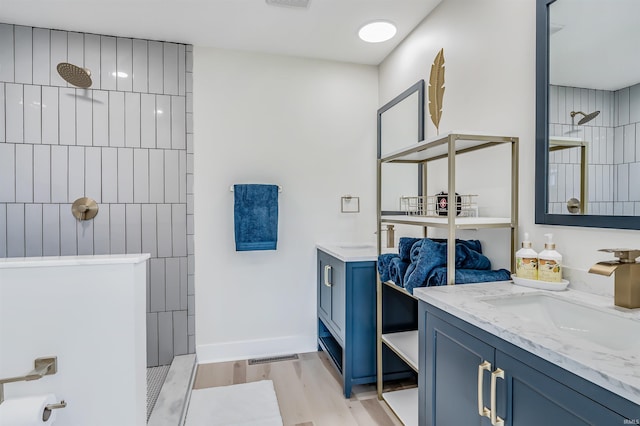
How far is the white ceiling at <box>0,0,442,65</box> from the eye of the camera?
78.5 inches

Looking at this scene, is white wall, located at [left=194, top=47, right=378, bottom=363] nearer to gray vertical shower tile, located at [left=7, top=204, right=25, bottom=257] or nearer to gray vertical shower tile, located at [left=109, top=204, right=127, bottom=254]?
gray vertical shower tile, located at [left=109, top=204, right=127, bottom=254]

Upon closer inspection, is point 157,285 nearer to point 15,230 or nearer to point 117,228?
point 117,228

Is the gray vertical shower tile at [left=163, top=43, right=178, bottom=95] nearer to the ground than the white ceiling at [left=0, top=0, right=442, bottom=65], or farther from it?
nearer to the ground

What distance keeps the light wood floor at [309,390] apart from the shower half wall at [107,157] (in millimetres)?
404

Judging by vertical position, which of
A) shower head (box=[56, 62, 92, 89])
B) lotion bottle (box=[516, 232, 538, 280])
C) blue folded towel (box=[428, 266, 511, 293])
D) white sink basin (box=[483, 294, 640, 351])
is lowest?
white sink basin (box=[483, 294, 640, 351])

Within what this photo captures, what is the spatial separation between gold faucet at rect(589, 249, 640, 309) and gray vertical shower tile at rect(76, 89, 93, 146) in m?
2.84

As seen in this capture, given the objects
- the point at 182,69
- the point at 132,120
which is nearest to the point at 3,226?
the point at 132,120

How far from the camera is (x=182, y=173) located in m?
2.49

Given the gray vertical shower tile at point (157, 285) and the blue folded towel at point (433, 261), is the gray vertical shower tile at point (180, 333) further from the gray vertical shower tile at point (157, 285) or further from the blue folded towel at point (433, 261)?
the blue folded towel at point (433, 261)

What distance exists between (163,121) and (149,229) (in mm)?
795

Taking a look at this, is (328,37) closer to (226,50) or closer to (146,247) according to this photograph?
(226,50)

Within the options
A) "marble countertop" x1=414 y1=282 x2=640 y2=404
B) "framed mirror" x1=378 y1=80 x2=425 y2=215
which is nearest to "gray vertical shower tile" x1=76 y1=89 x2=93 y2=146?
"framed mirror" x1=378 y1=80 x2=425 y2=215

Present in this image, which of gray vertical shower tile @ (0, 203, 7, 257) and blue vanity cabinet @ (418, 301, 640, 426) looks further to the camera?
gray vertical shower tile @ (0, 203, 7, 257)

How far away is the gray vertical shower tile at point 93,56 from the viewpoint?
2.31m
